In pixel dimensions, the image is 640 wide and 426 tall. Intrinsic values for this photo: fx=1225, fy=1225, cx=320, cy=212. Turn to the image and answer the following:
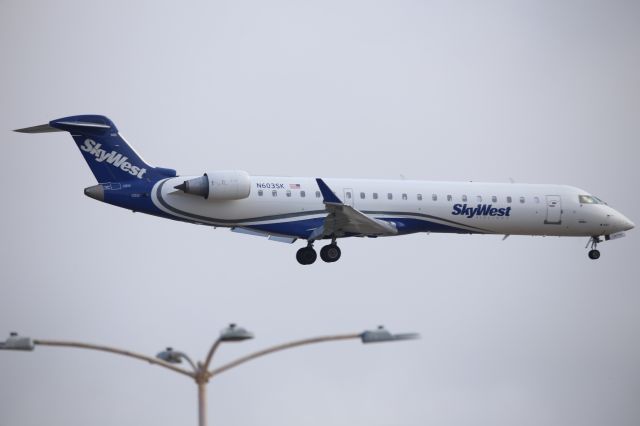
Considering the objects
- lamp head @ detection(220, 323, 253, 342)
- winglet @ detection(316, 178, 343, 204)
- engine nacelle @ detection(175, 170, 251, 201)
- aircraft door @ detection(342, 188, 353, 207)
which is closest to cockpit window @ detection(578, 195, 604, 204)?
aircraft door @ detection(342, 188, 353, 207)

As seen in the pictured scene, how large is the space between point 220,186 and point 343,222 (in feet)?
15.3

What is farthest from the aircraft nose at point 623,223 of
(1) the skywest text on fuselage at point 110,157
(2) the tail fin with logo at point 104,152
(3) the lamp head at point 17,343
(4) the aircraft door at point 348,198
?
(3) the lamp head at point 17,343

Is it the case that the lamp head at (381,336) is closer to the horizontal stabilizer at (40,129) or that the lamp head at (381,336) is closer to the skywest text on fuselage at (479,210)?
the horizontal stabilizer at (40,129)

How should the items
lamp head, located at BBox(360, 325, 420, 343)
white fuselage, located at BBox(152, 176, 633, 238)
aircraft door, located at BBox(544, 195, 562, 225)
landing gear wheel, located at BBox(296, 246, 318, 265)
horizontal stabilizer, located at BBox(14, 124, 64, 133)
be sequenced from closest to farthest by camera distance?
lamp head, located at BBox(360, 325, 420, 343) < horizontal stabilizer, located at BBox(14, 124, 64, 133) < white fuselage, located at BBox(152, 176, 633, 238) < landing gear wheel, located at BBox(296, 246, 318, 265) < aircraft door, located at BBox(544, 195, 562, 225)

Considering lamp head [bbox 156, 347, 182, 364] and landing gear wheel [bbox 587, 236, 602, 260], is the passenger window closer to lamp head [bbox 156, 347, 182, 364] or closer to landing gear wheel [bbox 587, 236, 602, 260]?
landing gear wheel [bbox 587, 236, 602, 260]

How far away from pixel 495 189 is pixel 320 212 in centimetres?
784

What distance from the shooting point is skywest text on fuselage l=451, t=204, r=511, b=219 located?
47309 mm

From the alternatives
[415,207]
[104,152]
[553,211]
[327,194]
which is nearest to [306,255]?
[327,194]

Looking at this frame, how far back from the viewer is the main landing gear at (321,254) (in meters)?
45.8

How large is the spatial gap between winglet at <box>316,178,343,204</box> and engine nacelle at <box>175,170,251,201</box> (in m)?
2.86

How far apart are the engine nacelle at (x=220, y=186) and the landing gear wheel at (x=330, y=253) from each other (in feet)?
13.1

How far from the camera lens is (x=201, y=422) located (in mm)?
23438

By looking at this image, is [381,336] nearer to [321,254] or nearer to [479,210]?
[321,254]

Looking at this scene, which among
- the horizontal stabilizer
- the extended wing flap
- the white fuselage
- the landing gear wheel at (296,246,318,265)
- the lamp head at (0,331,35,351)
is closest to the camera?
the lamp head at (0,331,35,351)
